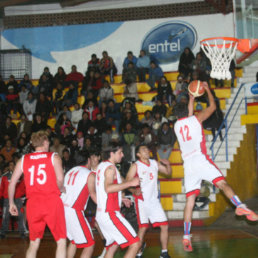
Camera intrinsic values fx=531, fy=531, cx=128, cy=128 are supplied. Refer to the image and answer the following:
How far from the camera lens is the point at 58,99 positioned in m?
18.5

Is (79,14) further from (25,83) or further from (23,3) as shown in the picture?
(25,83)

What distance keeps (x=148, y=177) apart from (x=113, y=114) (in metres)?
8.12

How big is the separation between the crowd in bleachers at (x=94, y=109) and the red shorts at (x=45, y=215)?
7482 mm

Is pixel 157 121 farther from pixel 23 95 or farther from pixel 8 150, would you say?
pixel 23 95

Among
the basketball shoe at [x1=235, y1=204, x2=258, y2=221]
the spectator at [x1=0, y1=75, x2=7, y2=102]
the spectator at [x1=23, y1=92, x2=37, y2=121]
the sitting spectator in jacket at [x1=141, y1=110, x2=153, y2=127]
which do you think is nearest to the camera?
the basketball shoe at [x1=235, y1=204, x2=258, y2=221]

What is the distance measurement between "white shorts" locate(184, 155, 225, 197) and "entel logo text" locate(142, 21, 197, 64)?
13.0 meters

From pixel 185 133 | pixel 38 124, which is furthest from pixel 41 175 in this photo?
pixel 38 124

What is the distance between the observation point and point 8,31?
22.5 metres

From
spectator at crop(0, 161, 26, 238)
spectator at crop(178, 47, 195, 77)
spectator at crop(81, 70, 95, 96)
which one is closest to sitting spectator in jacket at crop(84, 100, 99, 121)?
spectator at crop(81, 70, 95, 96)

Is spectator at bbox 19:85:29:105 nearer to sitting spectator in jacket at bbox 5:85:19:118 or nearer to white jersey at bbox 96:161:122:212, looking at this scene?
sitting spectator in jacket at bbox 5:85:19:118

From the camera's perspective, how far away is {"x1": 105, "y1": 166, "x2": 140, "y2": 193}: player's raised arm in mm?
6824

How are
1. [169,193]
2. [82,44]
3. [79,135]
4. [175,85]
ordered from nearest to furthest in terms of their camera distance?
[169,193]
[79,135]
[175,85]
[82,44]

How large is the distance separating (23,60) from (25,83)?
2.97m

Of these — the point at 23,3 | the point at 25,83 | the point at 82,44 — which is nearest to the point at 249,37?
the point at 25,83
